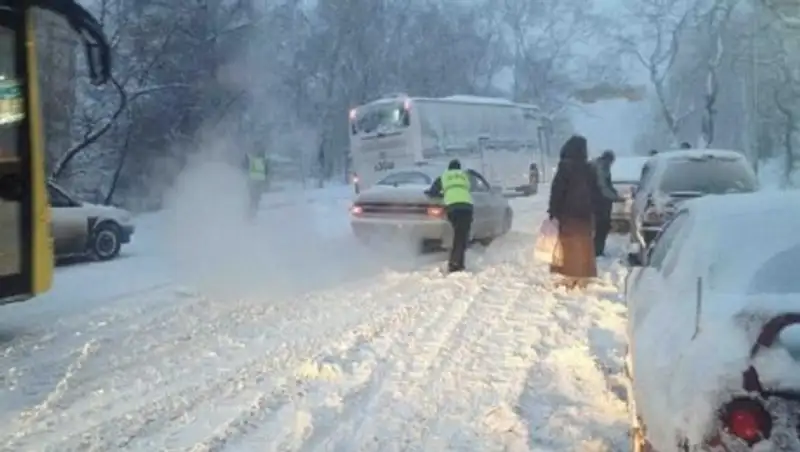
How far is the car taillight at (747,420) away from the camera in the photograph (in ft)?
13.1

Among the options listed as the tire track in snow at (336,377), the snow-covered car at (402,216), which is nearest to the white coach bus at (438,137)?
the snow-covered car at (402,216)

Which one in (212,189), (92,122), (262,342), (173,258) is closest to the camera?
(262,342)

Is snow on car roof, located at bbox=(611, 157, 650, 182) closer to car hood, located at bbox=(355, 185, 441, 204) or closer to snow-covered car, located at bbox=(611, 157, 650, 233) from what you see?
snow-covered car, located at bbox=(611, 157, 650, 233)

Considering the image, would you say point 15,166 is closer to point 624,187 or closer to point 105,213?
point 105,213

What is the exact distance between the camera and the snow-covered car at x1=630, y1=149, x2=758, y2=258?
14586 millimetres

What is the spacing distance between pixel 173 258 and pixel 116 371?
9722 millimetres

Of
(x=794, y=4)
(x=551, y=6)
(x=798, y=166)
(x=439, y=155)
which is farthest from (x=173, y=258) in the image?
(x=551, y=6)

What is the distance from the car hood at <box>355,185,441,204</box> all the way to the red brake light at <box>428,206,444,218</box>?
0.32 ft

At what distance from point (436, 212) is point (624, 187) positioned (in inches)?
246

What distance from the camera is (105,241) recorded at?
17.8m

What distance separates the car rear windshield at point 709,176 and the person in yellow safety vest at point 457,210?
113 inches

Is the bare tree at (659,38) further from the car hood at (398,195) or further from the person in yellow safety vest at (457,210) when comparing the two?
the person in yellow safety vest at (457,210)

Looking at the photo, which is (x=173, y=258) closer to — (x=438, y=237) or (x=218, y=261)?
(x=218, y=261)

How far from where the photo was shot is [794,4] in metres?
34.5
